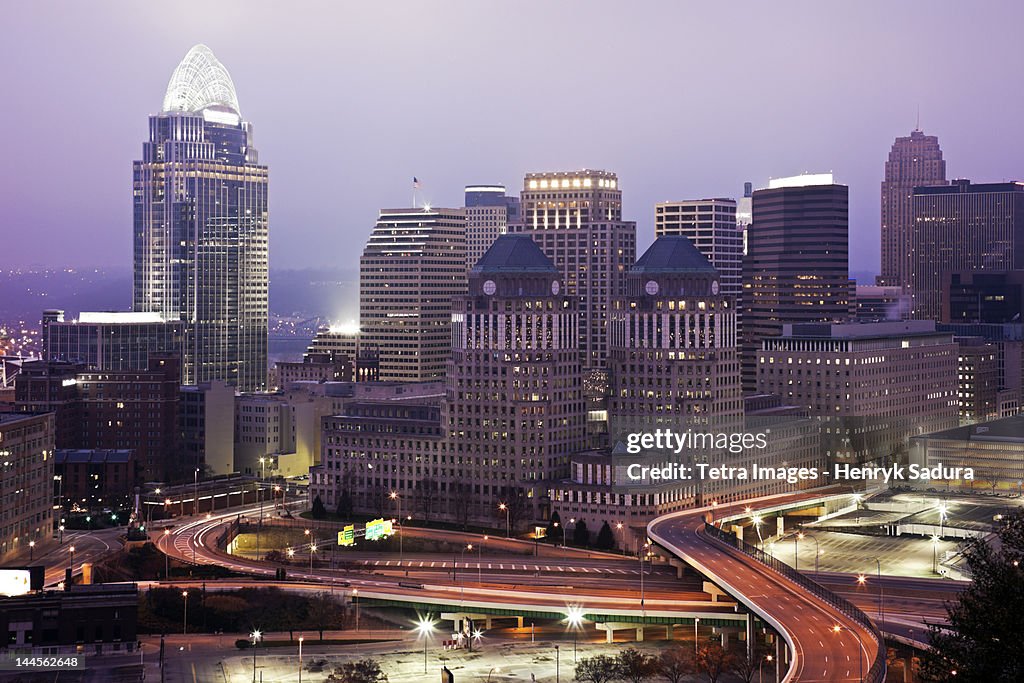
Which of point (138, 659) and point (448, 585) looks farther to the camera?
point (448, 585)

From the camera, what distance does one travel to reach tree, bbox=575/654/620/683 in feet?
465

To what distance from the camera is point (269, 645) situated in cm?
15825

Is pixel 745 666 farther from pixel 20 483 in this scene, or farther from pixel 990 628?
pixel 20 483

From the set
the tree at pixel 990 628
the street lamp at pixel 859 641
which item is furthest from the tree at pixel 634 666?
the tree at pixel 990 628

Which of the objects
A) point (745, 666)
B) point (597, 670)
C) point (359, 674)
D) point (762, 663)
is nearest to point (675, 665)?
point (745, 666)

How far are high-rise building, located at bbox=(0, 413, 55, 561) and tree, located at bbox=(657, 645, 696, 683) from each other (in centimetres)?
7869

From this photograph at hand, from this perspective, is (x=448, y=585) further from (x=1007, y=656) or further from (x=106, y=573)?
(x=1007, y=656)

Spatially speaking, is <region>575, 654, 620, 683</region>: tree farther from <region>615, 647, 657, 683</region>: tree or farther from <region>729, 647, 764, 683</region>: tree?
<region>729, 647, 764, 683</region>: tree

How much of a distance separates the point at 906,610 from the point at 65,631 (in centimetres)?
7977

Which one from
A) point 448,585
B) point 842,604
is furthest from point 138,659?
point 842,604

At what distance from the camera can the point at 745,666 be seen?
14412cm

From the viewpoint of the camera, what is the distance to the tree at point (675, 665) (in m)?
144

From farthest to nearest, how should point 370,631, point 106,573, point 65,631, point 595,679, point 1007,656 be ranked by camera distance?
point 106,573 → point 370,631 → point 65,631 → point 595,679 → point 1007,656

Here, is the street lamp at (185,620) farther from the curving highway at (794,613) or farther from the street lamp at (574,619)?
the curving highway at (794,613)
